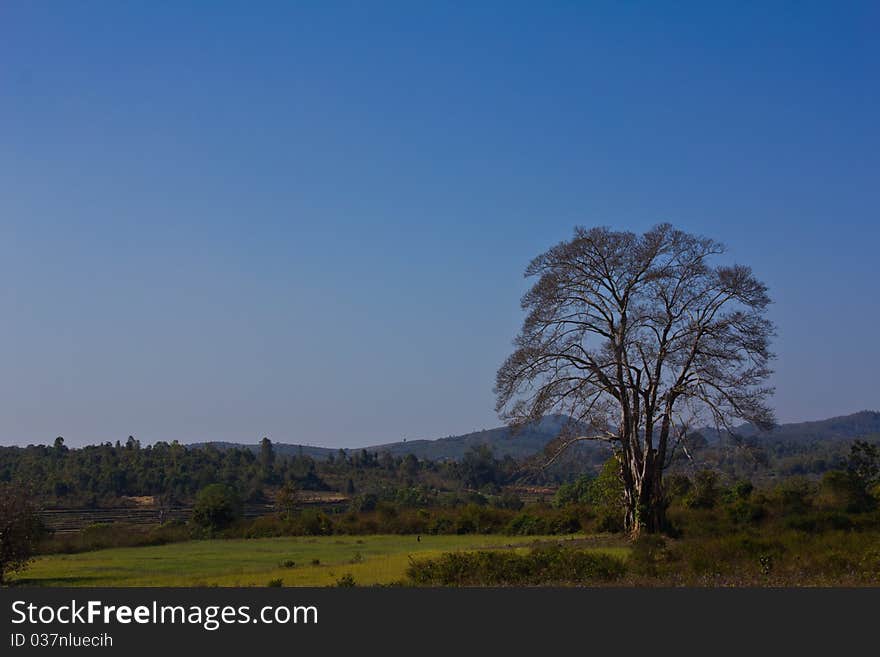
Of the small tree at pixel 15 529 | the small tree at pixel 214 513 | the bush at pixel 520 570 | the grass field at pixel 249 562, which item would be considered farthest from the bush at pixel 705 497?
the small tree at pixel 15 529

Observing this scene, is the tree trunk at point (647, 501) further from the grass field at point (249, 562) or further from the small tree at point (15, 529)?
the small tree at point (15, 529)

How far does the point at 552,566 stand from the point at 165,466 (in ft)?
273

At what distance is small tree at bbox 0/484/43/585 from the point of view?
923 inches

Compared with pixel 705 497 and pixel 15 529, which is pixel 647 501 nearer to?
pixel 705 497

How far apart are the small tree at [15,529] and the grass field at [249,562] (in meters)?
1.22

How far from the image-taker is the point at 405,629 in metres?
12.3

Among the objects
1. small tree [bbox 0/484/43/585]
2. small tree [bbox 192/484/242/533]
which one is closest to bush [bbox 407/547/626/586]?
small tree [bbox 0/484/43/585]

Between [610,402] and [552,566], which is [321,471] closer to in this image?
[610,402]

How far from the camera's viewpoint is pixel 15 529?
23.5 m

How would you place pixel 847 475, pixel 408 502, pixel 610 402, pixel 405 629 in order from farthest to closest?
pixel 408 502, pixel 847 475, pixel 610 402, pixel 405 629

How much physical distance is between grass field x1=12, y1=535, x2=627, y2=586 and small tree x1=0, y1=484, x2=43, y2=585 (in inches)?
48.0

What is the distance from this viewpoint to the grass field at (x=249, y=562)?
73.0ft

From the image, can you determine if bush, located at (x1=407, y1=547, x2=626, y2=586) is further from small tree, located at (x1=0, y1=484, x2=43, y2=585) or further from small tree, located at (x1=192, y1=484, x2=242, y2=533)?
small tree, located at (x1=192, y1=484, x2=242, y2=533)

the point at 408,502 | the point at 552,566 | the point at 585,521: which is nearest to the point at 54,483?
the point at 408,502
